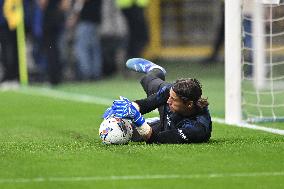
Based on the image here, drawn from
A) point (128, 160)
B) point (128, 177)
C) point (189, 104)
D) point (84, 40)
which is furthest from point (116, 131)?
point (84, 40)

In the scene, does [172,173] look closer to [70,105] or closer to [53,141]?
[53,141]

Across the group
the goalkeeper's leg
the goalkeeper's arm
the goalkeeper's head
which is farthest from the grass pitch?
the goalkeeper's leg

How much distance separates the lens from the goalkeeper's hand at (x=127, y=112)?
9.64 meters

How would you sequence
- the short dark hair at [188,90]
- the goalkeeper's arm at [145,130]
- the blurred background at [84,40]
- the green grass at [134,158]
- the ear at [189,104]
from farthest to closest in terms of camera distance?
the blurred background at [84,40] < the goalkeeper's arm at [145,130] < the ear at [189,104] < the short dark hair at [188,90] < the green grass at [134,158]

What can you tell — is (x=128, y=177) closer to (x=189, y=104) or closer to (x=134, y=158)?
(x=134, y=158)

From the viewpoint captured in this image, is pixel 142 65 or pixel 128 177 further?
pixel 142 65

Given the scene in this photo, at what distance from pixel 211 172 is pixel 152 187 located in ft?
2.68

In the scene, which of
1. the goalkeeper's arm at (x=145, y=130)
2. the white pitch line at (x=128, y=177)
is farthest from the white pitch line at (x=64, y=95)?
the white pitch line at (x=128, y=177)

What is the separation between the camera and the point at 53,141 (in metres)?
10.6

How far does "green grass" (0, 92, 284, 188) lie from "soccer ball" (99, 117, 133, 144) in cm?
9

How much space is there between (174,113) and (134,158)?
1.13 meters

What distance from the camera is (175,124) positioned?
32.6ft

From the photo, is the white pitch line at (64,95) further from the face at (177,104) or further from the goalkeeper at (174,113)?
the face at (177,104)

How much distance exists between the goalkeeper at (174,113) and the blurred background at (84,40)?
11.2m
